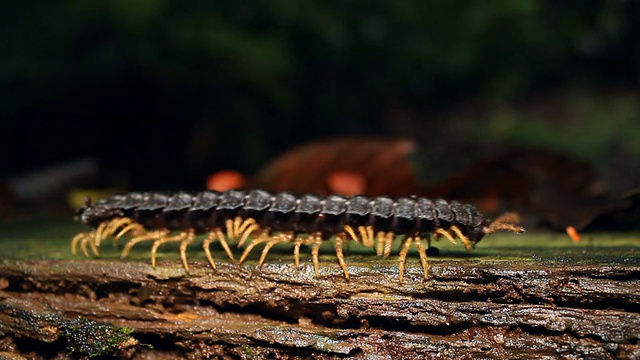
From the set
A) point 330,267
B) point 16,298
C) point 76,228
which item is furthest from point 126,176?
point 330,267

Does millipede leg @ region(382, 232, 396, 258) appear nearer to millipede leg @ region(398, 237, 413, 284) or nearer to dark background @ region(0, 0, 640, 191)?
millipede leg @ region(398, 237, 413, 284)

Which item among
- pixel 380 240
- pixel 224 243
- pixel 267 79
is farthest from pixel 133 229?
pixel 267 79

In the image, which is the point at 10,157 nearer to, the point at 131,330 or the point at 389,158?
the point at 389,158

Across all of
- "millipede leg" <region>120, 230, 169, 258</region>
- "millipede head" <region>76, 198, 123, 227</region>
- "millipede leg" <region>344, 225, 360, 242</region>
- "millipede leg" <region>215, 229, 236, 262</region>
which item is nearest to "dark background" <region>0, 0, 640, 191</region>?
"millipede leg" <region>344, 225, 360, 242</region>

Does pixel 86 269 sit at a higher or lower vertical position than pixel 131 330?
higher

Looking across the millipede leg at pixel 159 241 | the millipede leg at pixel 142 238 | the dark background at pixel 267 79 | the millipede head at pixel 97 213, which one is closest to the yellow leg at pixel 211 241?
the millipede leg at pixel 159 241

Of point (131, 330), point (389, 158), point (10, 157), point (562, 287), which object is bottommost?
point (131, 330)

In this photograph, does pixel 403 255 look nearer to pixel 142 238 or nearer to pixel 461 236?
pixel 461 236
